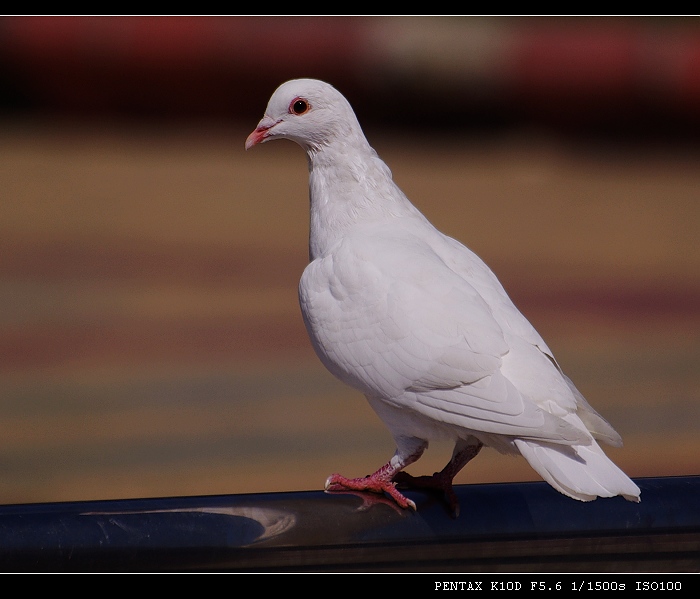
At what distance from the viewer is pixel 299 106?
10.6 ft

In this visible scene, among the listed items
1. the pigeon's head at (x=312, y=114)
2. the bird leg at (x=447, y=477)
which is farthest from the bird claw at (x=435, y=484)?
the pigeon's head at (x=312, y=114)

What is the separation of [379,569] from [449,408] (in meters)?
0.59

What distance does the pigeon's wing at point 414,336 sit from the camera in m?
2.62

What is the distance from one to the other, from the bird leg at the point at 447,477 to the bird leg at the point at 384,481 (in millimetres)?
73

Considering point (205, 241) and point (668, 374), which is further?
point (205, 241)

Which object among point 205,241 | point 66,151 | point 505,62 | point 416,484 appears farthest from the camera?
point 505,62

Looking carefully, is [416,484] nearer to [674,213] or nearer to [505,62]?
[674,213]

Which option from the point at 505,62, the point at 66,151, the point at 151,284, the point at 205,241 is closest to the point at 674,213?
the point at 505,62

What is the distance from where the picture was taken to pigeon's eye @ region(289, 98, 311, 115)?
10.6 ft

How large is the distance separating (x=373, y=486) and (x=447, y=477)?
223 mm

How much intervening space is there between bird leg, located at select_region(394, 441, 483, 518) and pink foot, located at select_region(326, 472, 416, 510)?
0.11 meters

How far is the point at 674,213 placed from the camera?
1259 centimetres

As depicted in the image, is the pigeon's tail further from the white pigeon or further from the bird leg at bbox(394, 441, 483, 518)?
the bird leg at bbox(394, 441, 483, 518)

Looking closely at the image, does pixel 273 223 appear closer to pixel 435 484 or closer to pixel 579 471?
pixel 435 484
